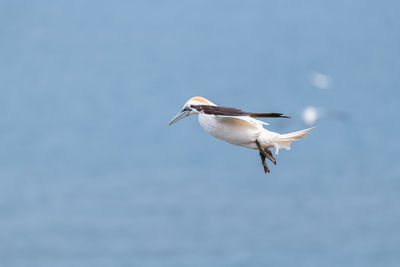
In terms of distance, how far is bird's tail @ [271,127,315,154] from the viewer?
7478 millimetres

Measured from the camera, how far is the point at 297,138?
7539mm

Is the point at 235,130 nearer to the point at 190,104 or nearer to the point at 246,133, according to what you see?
the point at 246,133

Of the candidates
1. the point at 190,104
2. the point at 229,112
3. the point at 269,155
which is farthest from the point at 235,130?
the point at 190,104

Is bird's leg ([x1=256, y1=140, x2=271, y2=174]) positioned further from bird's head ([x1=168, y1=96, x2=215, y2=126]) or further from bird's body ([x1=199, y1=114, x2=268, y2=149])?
bird's head ([x1=168, y1=96, x2=215, y2=126])

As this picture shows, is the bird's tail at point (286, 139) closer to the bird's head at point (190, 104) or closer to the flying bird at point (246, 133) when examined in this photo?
the flying bird at point (246, 133)

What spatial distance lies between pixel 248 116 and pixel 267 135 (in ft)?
3.04

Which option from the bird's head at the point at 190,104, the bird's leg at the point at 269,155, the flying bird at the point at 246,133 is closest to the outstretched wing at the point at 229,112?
the flying bird at the point at 246,133

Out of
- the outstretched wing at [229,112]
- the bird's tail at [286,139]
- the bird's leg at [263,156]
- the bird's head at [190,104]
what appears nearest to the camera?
the outstretched wing at [229,112]

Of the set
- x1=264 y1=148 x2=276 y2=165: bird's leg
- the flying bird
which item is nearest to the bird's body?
the flying bird

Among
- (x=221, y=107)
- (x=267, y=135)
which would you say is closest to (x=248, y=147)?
(x=267, y=135)

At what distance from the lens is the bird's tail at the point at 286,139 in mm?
7478

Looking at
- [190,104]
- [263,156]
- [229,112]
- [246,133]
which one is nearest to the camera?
[229,112]

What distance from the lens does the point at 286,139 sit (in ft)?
24.8

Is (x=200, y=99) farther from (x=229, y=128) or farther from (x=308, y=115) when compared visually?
(x=308, y=115)
